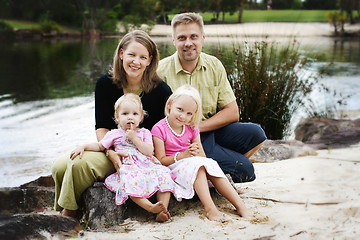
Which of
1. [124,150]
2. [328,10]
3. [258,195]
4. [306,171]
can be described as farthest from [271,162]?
[328,10]

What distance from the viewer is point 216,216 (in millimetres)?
2033

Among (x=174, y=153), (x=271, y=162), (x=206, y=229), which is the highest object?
(x=174, y=153)

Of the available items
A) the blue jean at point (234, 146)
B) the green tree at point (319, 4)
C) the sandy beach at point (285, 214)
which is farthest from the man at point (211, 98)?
the green tree at point (319, 4)

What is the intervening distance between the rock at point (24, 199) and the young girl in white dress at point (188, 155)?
1075mm

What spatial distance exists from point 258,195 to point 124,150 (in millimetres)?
895

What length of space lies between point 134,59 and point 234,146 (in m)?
0.95

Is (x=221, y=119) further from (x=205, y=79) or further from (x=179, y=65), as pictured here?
(x=179, y=65)

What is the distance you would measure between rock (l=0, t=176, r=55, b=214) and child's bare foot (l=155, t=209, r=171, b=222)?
1119mm

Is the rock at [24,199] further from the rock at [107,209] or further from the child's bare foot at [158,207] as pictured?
the child's bare foot at [158,207]

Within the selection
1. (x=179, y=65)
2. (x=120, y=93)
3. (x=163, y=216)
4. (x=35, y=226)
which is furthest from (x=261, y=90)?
(x=35, y=226)

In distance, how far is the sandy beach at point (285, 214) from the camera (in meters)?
1.86

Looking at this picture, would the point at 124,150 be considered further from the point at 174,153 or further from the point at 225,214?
the point at 225,214

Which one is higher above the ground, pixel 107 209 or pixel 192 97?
pixel 192 97

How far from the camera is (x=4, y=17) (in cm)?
2869
